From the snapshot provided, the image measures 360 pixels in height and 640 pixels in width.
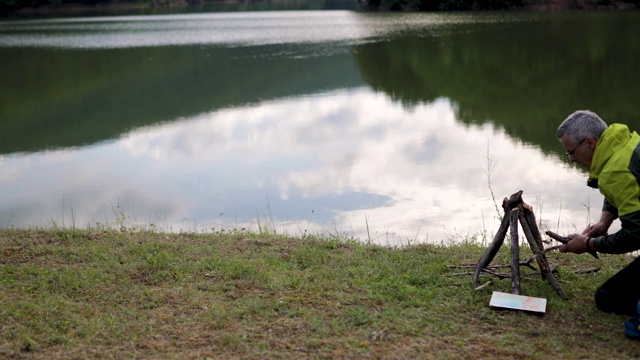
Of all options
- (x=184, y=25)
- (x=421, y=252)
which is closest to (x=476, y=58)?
(x=421, y=252)

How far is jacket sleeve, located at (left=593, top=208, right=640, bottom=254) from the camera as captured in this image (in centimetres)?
380

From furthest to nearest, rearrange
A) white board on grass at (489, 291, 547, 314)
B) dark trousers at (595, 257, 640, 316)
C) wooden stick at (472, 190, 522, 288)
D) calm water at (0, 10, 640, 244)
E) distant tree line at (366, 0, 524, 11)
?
distant tree line at (366, 0, 524, 11), calm water at (0, 10, 640, 244), wooden stick at (472, 190, 522, 288), white board on grass at (489, 291, 547, 314), dark trousers at (595, 257, 640, 316)

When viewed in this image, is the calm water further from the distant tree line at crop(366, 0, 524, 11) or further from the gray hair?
the distant tree line at crop(366, 0, 524, 11)

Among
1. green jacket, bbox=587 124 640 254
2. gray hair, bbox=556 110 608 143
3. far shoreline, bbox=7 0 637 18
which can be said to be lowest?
far shoreline, bbox=7 0 637 18

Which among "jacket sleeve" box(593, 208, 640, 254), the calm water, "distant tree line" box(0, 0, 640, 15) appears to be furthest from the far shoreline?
"jacket sleeve" box(593, 208, 640, 254)

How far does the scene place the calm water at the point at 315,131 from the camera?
8320 millimetres

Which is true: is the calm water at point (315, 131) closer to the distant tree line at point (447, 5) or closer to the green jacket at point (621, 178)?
the green jacket at point (621, 178)

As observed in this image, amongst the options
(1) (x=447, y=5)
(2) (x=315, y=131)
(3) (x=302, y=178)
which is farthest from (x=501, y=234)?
(1) (x=447, y=5)

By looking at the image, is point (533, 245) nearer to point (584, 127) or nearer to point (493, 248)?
point (493, 248)

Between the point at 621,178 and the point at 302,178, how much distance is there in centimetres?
640

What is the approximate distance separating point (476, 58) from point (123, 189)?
14.8 m

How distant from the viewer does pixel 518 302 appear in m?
4.27

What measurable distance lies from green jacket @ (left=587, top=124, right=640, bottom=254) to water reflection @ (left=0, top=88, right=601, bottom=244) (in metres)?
3.07

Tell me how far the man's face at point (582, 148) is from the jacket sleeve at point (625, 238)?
0.38 m
